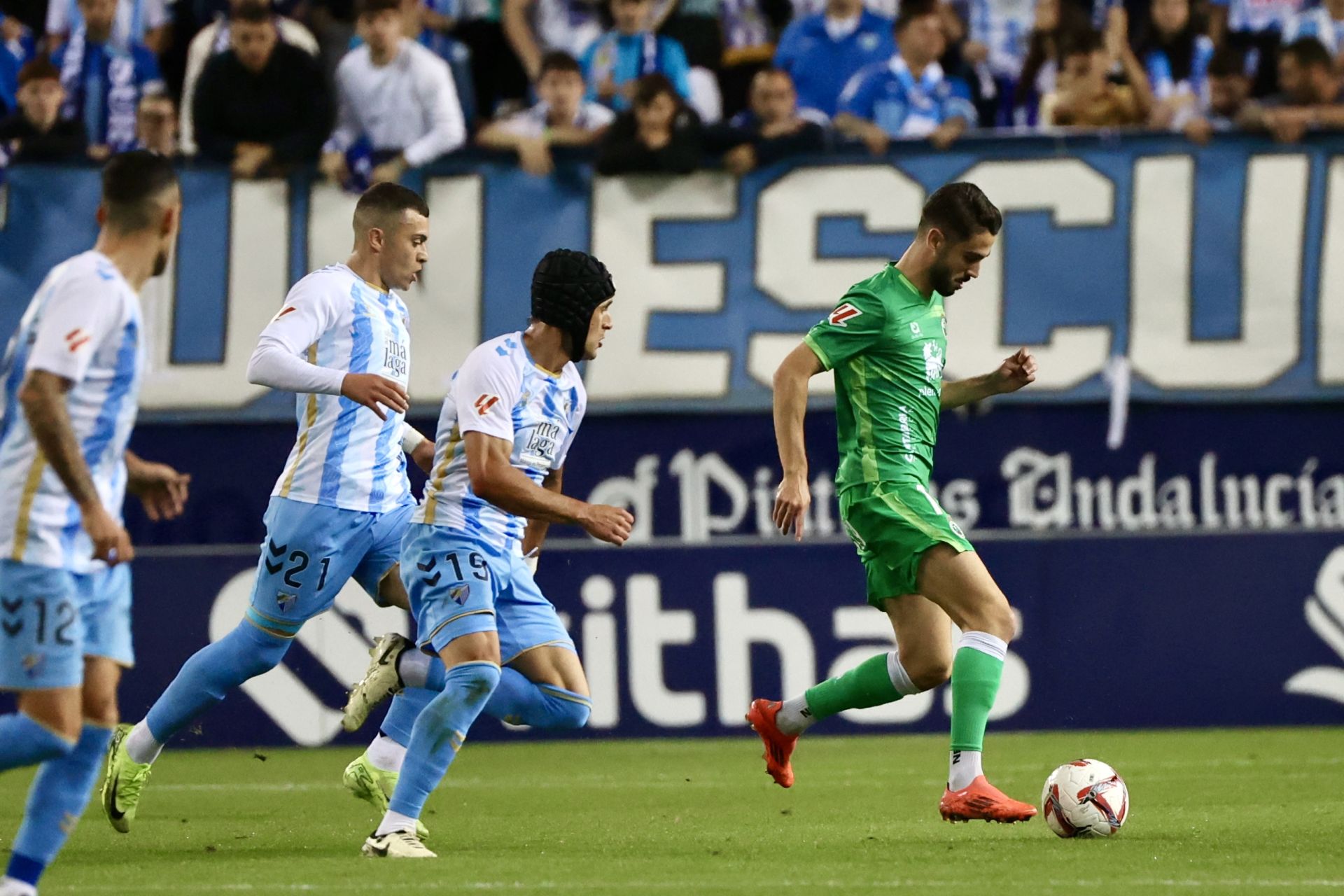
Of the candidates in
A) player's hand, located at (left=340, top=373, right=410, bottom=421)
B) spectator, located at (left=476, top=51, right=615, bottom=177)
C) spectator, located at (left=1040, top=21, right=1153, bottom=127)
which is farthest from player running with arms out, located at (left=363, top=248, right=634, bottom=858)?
spectator, located at (left=1040, top=21, right=1153, bottom=127)

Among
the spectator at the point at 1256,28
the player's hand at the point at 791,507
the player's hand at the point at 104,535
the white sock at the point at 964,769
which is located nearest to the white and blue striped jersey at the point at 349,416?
the player's hand at the point at 791,507

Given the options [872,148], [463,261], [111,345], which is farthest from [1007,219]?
[111,345]

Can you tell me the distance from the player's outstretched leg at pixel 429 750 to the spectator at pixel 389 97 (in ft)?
20.7

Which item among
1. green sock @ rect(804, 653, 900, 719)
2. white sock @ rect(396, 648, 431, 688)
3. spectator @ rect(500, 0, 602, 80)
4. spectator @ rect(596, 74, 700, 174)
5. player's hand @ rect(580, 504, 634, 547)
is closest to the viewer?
player's hand @ rect(580, 504, 634, 547)

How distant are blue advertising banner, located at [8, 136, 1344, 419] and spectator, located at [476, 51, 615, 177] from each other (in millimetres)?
149

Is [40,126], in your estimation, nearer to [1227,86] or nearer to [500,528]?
[500,528]

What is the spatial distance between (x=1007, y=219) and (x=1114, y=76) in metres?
1.54

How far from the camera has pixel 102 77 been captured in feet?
42.9

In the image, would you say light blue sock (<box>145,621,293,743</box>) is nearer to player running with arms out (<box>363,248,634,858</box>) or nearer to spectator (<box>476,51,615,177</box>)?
player running with arms out (<box>363,248,634,858</box>)

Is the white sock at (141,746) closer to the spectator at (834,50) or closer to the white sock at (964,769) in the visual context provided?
the white sock at (964,769)

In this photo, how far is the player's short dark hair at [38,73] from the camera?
493 inches

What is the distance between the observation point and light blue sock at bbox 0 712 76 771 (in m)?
5.16

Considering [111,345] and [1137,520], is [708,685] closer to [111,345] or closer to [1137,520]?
[1137,520]

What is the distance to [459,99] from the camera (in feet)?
42.9
